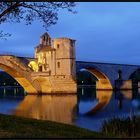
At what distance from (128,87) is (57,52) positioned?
18.2 metres

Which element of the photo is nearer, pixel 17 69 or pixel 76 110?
pixel 76 110

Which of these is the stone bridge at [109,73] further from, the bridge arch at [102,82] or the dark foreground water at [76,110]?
the dark foreground water at [76,110]

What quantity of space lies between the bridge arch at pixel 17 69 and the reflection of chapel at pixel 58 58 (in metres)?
2.80

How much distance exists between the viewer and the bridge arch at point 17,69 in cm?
4744

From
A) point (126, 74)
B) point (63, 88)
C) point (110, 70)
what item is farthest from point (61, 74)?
point (126, 74)

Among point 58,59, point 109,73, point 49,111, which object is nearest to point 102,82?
point 109,73

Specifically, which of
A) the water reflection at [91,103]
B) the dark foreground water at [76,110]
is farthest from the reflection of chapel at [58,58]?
the dark foreground water at [76,110]

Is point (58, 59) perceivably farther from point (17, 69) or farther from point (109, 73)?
point (109, 73)

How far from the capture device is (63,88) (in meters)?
51.2

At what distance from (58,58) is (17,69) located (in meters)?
6.73

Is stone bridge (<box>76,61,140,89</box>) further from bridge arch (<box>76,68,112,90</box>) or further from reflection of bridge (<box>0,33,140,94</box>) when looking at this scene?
reflection of bridge (<box>0,33,140,94</box>)

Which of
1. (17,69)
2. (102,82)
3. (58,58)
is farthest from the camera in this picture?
(102,82)

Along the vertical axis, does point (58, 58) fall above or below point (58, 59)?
above

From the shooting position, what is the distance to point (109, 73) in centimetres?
6328
